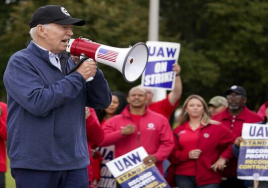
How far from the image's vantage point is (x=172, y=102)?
884cm

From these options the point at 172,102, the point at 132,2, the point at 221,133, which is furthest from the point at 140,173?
the point at 132,2

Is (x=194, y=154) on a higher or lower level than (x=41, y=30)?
lower

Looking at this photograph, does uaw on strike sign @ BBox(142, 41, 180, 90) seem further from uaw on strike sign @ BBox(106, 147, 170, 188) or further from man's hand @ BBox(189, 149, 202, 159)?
uaw on strike sign @ BBox(106, 147, 170, 188)

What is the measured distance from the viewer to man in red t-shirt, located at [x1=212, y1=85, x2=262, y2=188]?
8.16 metres

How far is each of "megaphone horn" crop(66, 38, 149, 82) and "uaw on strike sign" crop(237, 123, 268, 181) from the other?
3047 millimetres

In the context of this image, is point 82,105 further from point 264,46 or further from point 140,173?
point 264,46

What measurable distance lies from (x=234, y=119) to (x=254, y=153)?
1.19 m

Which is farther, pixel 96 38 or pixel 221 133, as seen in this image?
pixel 96 38

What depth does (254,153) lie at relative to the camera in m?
7.28

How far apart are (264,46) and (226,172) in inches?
778

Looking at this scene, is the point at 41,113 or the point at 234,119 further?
the point at 234,119

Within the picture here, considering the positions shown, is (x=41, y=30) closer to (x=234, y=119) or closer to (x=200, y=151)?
(x=200, y=151)

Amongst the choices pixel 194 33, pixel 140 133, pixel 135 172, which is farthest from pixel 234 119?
pixel 194 33

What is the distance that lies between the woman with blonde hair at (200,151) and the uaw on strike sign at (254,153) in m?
0.49
